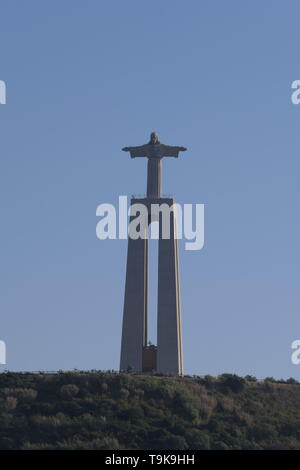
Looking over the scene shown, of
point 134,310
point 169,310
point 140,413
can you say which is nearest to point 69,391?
point 140,413

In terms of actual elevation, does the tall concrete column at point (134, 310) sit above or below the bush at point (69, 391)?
above

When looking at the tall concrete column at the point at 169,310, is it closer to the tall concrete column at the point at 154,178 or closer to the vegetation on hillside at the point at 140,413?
the tall concrete column at the point at 154,178

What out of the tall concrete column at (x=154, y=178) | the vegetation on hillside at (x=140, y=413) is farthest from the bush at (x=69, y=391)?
the tall concrete column at (x=154, y=178)

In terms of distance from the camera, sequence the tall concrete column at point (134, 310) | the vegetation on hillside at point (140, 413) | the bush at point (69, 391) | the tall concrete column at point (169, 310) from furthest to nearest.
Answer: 1. the tall concrete column at point (134, 310)
2. the tall concrete column at point (169, 310)
3. the bush at point (69, 391)
4. the vegetation on hillside at point (140, 413)

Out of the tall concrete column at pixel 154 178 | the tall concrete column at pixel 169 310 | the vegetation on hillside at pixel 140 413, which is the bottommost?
the vegetation on hillside at pixel 140 413

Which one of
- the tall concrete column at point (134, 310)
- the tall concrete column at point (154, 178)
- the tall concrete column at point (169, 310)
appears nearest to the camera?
the tall concrete column at point (169, 310)
